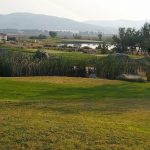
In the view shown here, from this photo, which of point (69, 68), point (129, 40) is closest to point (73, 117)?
point (69, 68)

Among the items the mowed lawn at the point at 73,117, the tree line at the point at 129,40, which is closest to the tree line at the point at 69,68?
the mowed lawn at the point at 73,117

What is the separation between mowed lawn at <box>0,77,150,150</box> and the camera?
924cm

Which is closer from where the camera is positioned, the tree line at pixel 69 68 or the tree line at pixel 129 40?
the tree line at pixel 69 68

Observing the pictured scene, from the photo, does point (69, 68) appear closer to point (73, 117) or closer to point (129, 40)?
point (73, 117)

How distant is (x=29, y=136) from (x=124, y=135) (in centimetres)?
225

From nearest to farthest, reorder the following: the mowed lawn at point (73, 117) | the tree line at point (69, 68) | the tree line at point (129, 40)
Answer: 1. the mowed lawn at point (73, 117)
2. the tree line at point (69, 68)
3. the tree line at point (129, 40)

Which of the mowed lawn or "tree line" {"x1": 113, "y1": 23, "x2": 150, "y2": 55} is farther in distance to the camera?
"tree line" {"x1": 113, "y1": 23, "x2": 150, "y2": 55}

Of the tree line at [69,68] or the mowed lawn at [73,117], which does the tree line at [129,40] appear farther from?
the mowed lawn at [73,117]

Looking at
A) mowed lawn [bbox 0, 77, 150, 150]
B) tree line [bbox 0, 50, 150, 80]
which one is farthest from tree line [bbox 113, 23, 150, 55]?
mowed lawn [bbox 0, 77, 150, 150]

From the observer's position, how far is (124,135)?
32.9ft

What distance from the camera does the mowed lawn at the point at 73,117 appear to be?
9242mm

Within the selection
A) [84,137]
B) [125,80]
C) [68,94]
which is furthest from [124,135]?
[125,80]

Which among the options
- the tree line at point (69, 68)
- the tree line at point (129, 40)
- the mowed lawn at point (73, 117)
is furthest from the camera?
the tree line at point (129, 40)

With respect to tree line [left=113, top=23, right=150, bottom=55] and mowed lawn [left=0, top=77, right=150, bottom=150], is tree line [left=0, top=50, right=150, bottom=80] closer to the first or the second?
mowed lawn [left=0, top=77, right=150, bottom=150]
